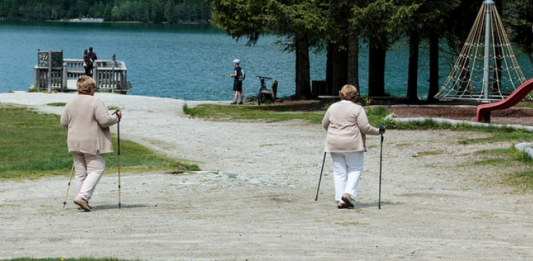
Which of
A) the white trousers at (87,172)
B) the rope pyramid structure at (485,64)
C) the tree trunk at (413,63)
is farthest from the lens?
the tree trunk at (413,63)

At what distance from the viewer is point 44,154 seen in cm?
1814

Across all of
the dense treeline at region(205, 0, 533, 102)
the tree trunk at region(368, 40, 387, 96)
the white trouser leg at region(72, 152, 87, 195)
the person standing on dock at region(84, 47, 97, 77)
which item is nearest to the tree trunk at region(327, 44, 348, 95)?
the dense treeline at region(205, 0, 533, 102)

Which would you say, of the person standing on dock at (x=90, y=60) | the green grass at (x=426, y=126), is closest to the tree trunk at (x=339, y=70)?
the green grass at (x=426, y=126)

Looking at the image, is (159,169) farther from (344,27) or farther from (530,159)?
(344,27)

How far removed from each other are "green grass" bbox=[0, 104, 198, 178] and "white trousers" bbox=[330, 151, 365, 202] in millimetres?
4668

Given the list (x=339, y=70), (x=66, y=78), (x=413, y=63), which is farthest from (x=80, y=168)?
(x=413, y=63)

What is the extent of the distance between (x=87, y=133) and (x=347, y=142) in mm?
3234

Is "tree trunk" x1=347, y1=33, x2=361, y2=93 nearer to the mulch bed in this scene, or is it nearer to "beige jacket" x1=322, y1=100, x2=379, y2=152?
the mulch bed

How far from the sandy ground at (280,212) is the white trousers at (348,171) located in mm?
267

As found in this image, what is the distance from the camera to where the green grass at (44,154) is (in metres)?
16.2

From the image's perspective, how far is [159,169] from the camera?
642 inches

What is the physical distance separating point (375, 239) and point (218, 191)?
439 centimetres

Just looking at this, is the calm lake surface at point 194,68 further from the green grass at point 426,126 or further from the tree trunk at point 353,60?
the green grass at point 426,126

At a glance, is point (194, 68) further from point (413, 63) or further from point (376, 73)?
point (376, 73)
